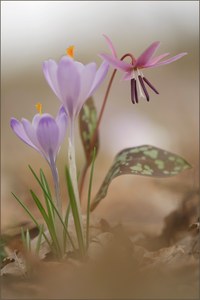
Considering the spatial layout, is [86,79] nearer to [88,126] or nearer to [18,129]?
Answer: [18,129]

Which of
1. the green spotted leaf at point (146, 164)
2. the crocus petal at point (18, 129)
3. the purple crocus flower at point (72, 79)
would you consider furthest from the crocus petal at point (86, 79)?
the green spotted leaf at point (146, 164)

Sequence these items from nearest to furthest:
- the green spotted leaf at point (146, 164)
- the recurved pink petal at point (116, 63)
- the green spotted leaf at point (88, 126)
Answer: the recurved pink petal at point (116, 63) < the green spotted leaf at point (146, 164) < the green spotted leaf at point (88, 126)

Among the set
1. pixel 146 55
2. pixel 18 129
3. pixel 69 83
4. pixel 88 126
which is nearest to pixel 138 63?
pixel 146 55

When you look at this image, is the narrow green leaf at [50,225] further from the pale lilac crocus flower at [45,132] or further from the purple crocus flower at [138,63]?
the purple crocus flower at [138,63]

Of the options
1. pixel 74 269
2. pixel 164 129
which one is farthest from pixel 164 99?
pixel 74 269

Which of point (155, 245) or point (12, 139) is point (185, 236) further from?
point (12, 139)

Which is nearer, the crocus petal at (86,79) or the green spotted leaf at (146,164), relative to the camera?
the crocus petal at (86,79)

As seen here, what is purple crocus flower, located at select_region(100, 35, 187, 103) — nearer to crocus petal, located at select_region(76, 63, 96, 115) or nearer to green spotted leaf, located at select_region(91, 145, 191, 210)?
crocus petal, located at select_region(76, 63, 96, 115)
